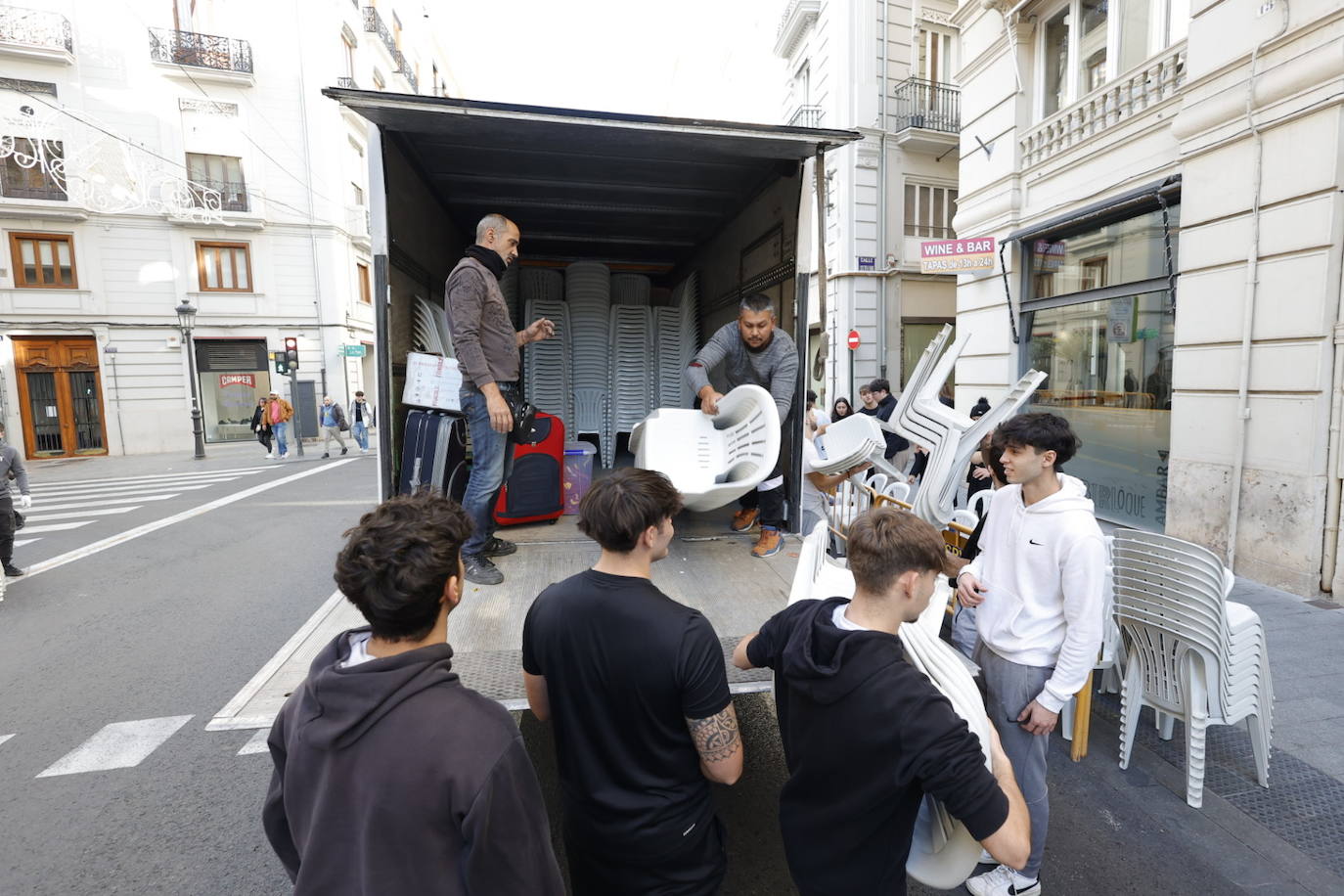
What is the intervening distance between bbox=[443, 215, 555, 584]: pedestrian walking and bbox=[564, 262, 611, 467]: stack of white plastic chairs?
9.90 ft

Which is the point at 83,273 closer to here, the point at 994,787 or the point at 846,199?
the point at 846,199

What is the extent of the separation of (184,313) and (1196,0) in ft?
71.2

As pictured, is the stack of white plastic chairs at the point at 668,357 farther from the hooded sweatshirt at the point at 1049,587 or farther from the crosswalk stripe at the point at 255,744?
the hooded sweatshirt at the point at 1049,587

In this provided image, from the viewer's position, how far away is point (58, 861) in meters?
2.62

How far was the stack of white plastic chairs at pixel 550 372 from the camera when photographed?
6.76 m

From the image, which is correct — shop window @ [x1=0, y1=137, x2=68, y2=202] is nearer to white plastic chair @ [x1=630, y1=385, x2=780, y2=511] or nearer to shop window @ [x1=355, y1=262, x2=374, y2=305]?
shop window @ [x1=355, y1=262, x2=374, y2=305]

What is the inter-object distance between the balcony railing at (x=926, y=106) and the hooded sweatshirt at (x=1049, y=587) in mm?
16726

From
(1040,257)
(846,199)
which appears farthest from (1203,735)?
(846,199)

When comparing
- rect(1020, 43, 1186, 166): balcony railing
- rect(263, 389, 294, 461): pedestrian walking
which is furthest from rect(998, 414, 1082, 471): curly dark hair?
rect(263, 389, 294, 461): pedestrian walking

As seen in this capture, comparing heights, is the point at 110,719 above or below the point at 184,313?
below

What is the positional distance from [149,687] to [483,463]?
2837 mm

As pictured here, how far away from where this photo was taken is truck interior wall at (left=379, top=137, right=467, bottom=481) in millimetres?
4160

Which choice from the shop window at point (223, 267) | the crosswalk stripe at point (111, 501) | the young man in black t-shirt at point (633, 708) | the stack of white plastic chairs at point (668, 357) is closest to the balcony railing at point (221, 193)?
the shop window at point (223, 267)

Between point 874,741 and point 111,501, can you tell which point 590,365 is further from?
point 111,501
